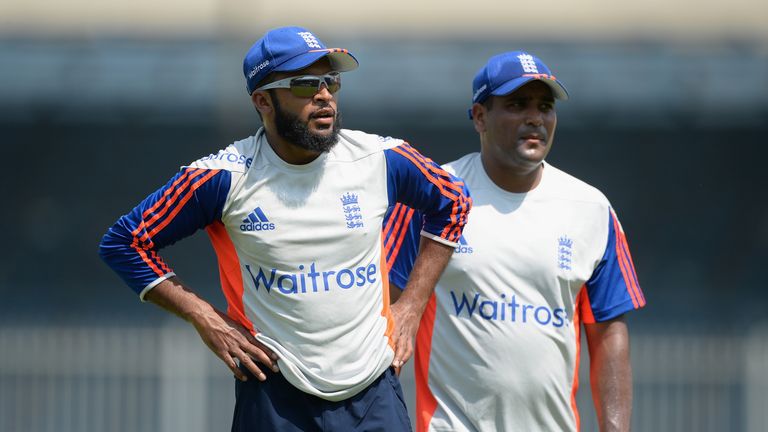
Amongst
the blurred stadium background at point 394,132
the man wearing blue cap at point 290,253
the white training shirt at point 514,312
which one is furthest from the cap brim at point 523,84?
the blurred stadium background at point 394,132

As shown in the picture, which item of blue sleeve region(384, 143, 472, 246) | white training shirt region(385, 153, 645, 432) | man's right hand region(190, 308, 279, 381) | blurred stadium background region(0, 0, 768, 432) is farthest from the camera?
blurred stadium background region(0, 0, 768, 432)

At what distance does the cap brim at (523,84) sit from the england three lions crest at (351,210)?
40.5 inches

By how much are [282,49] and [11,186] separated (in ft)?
45.0

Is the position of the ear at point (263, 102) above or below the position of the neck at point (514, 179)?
above

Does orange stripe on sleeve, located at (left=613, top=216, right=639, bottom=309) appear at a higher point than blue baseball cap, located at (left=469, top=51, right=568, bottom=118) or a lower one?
lower

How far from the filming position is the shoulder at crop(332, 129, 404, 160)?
4406mm

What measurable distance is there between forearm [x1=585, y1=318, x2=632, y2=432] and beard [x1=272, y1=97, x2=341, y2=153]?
1519mm

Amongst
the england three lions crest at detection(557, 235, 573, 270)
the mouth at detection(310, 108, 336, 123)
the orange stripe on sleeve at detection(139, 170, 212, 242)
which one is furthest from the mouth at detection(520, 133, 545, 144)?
the orange stripe on sleeve at detection(139, 170, 212, 242)

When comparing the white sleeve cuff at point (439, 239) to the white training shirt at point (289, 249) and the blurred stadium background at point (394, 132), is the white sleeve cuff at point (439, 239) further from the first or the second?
the blurred stadium background at point (394, 132)

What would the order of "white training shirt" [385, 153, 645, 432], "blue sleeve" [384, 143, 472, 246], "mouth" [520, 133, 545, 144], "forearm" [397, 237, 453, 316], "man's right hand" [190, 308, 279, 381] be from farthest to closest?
"mouth" [520, 133, 545, 144] < "white training shirt" [385, 153, 645, 432] < "forearm" [397, 237, 453, 316] < "blue sleeve" [384, 143, 472, 246] < "man's right hand" [190, 308, 279, 381]

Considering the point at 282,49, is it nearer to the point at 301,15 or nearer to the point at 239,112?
the point at 239,112

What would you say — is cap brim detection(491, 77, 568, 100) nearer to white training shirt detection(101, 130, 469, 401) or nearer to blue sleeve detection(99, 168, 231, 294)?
Answer: white training shirt detection(101, 130, 469, 401)

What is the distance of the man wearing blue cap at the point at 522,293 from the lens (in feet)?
16.1

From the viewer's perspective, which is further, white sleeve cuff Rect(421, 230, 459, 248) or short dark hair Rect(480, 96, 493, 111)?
short dark hair Rect(480, 96, 493, 111)
